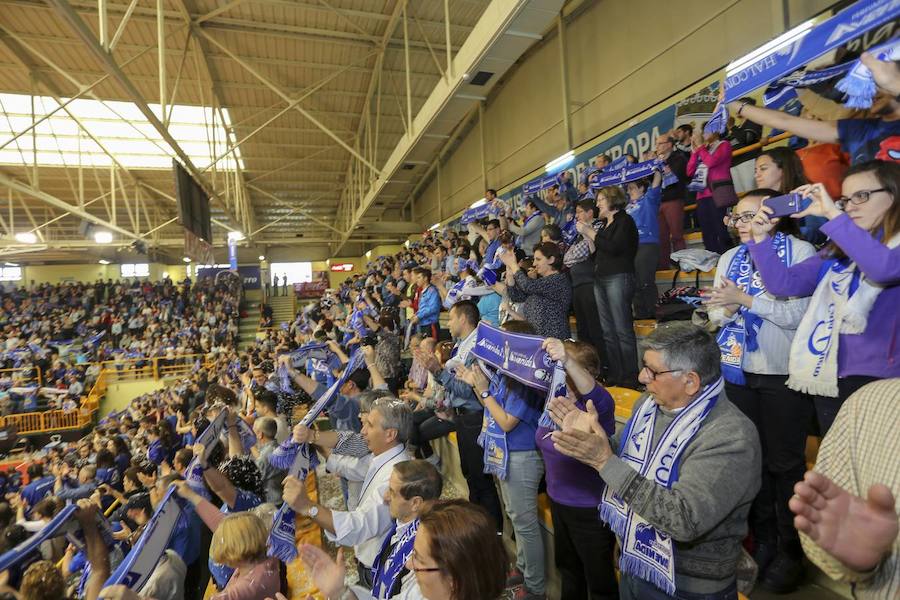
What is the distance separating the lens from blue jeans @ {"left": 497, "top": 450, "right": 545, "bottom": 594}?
7.84 feet

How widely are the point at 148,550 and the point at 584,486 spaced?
2.04 metres

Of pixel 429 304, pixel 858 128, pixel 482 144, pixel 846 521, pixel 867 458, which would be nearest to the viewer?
pixel 846 521

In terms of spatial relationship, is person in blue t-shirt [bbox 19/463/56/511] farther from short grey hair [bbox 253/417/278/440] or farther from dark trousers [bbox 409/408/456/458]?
dark trousers [bbox 409/408/456/458]

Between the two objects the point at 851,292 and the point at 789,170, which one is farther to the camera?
the point at 789,170

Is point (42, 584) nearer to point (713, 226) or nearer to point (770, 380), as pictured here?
point (770, 380)

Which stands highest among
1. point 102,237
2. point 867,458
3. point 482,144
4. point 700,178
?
point 482,144

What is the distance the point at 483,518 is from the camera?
4.49ft

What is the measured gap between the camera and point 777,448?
6.45 ft

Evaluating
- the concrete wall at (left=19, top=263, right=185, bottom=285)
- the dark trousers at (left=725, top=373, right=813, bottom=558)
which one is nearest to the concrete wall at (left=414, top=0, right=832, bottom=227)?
the dark trousers at (left=725, top=373, right=813, bottom=558)

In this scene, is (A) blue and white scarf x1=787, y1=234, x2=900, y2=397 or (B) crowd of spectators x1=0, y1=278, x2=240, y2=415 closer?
(A) blue and white scarf x1=787, y1=234, x2=900, y2=397

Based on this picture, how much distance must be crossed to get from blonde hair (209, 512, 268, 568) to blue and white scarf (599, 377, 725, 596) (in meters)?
1.58

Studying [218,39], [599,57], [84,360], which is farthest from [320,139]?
[84,360]

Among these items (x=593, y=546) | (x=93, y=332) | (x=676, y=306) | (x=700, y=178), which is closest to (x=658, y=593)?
(x=593, y=546)

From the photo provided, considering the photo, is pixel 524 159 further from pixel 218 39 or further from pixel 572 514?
pixel 572 514
